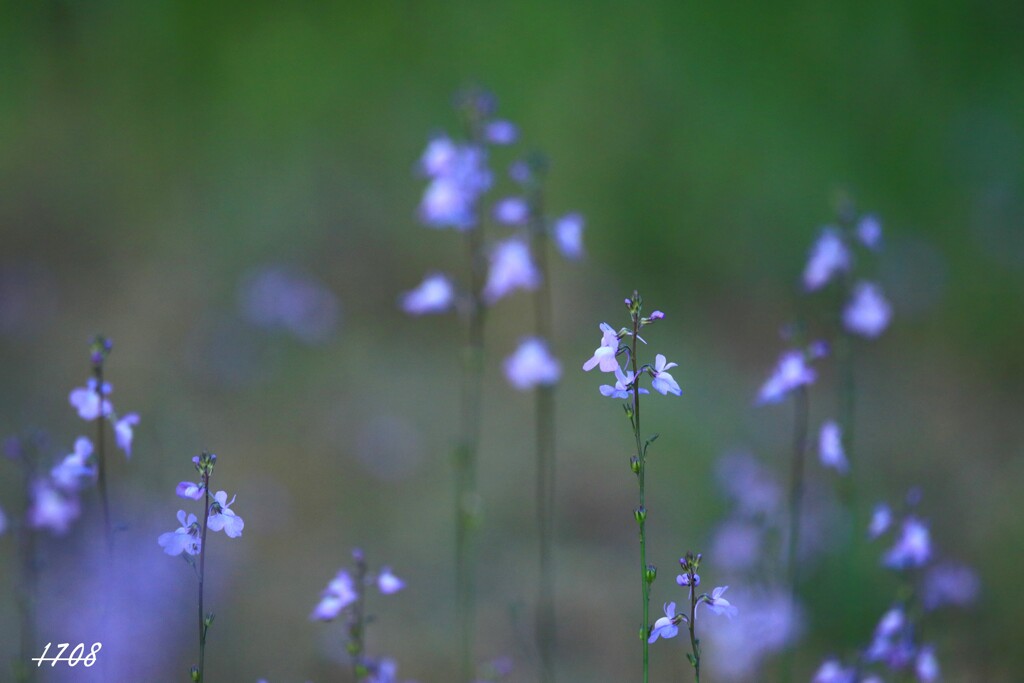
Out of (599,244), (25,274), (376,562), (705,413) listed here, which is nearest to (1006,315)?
(705,413)

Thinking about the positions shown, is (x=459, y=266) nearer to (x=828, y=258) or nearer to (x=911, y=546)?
(x=828, y=258)

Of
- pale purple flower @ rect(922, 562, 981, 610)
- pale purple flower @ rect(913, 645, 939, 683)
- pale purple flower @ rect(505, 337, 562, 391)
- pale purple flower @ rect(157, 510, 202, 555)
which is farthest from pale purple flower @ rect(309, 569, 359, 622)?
pale purple flower @ rect(922, 562, 981, 610)

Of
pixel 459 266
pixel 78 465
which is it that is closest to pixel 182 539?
pixel 78 465

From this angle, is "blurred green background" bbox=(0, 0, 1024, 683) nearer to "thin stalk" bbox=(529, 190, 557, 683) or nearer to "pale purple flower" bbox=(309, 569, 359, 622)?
"thin stalk" bbox=(529, 190, 557, 683)

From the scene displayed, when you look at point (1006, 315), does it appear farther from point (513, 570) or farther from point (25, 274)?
point (25, 274)

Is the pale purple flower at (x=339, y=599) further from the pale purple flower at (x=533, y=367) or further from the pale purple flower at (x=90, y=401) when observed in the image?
the pale purple flower at (x=533, y=367)
